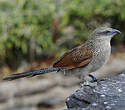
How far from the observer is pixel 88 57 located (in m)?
3.44

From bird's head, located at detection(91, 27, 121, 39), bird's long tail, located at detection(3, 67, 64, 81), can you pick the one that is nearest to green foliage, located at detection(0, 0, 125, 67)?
bird's head, located at detection(91, 27, 121, 39)

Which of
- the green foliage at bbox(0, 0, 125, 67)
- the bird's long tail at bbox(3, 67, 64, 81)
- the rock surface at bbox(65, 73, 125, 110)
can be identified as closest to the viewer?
the rock surface at bbox(65, 73, 125, 110)

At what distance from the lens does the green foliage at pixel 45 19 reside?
6047 millimetres

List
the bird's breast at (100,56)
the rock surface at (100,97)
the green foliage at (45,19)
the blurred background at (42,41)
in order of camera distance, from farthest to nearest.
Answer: the green foliage at (45,19) < the blurred background at (42,41) < the bird's breast at (100,56) < the rock surface at (100,97)

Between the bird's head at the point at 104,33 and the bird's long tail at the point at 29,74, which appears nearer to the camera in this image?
the bird's long tail at the point at 29,74

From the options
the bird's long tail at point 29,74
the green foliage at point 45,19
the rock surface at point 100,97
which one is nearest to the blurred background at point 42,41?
the green foliage at point 45,19

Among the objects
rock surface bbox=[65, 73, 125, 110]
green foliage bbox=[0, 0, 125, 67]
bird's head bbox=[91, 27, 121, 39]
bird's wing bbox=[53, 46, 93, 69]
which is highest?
green foliage bbox=[0, 0, 125, 67]

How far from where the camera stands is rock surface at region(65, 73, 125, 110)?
269cm

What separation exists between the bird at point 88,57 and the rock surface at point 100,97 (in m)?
0.21

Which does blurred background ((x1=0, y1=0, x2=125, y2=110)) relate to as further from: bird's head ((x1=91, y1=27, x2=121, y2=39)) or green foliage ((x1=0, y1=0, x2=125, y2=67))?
bird's head ((x1=91, y1=27, x2=121, y2=39))

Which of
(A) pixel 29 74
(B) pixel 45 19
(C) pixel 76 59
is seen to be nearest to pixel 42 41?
(B) pixel 45 19

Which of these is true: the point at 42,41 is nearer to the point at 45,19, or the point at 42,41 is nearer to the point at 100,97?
the point at 45,19

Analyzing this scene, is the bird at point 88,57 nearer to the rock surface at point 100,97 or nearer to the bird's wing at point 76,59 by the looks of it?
the bird's wing at point 76,59

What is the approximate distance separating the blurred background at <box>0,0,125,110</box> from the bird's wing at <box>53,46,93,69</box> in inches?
94.5
